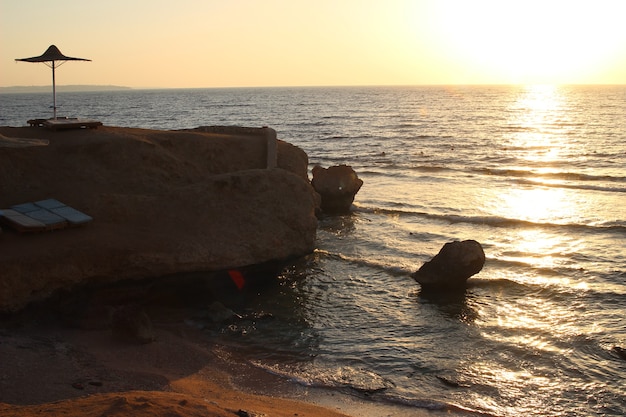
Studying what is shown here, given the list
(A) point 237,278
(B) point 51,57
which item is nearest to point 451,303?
(A) point 237,278

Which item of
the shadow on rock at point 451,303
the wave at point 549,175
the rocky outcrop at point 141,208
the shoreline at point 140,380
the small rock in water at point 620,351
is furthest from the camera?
the wave at point 549,175

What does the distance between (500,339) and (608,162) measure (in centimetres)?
3234

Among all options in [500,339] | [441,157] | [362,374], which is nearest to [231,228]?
[362,374]

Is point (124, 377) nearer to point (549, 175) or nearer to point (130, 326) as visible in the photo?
point (130, 326)

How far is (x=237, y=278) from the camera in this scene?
15.8m

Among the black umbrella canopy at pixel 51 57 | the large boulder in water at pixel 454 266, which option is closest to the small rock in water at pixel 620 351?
the large boulder in water at pixel 454 266

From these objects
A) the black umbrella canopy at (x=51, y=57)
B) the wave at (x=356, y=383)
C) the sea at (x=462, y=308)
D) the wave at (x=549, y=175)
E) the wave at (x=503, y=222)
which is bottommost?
the wave at (x=356, y=383)

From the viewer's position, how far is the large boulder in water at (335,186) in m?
25.8

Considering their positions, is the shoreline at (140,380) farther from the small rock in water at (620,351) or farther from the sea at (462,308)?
the small rock in water at (620,351)

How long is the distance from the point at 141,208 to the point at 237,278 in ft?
10.1

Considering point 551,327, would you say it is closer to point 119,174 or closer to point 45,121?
point 119,174

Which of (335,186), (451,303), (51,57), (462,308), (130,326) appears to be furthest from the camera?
(335,186)

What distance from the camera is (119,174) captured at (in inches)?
682

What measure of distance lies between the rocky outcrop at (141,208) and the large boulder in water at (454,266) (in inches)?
141
